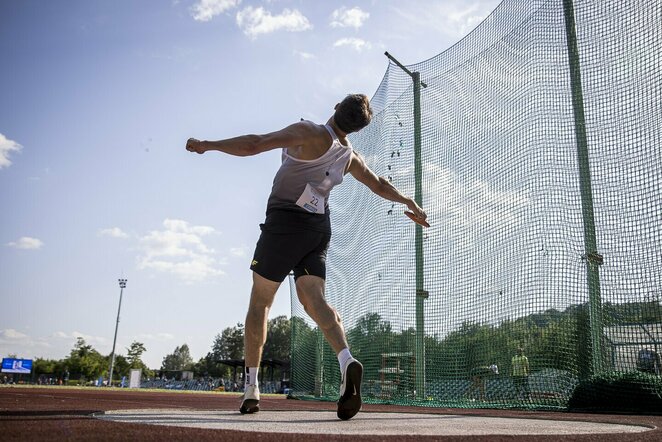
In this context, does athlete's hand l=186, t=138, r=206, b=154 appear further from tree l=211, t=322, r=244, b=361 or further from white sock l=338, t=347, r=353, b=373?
tree l=211, t=322, r=244, b=361

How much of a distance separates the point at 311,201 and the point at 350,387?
1014 mm

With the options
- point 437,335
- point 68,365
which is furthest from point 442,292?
point 68,365

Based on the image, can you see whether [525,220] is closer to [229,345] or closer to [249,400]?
[249,400]

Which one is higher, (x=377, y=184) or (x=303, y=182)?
(x=377, y=184)

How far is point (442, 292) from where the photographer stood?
647cm

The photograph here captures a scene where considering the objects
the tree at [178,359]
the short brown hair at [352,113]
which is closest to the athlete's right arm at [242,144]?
the short brown hair at [352,113]

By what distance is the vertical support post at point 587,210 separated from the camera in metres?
4.87

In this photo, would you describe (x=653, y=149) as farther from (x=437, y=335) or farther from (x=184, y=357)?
(x=184, y=357)

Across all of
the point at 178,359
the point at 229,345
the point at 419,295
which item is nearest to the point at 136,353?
the point at 229,345

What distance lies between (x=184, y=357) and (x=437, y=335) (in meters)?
126

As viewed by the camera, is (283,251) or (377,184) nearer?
(283,251)

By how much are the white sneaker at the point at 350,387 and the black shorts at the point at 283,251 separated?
621 mm

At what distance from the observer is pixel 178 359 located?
123625 mm

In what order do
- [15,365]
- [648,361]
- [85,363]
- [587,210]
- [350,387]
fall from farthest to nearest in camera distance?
[85,363]
[15,365]
[587,210]
[648,361]
[350,387]
